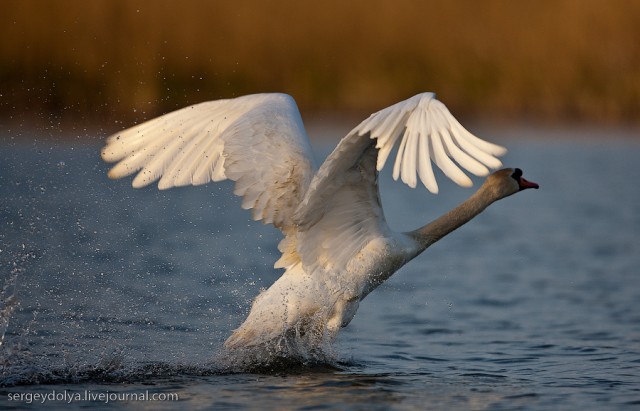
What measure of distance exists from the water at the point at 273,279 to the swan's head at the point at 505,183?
1.39 metres

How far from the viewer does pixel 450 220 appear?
345 inches

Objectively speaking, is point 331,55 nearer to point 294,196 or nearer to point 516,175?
point 516,175

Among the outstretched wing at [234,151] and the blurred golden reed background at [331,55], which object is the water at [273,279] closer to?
the outstretched wing at [234,151]

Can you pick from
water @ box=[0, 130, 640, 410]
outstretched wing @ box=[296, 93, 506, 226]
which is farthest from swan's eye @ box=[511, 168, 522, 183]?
outstretched wing @ box=[296, 93, 506, 226]

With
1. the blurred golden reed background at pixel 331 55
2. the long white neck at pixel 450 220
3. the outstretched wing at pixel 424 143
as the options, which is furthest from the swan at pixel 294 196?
the blurred golden reed background at pixel 331 55

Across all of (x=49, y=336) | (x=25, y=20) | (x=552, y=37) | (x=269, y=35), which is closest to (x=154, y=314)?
(x=49, y=336)

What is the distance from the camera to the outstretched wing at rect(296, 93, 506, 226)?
6.44 metres

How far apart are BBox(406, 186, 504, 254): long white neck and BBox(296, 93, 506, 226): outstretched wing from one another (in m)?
1.46

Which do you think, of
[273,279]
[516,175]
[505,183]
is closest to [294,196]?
[505,183]

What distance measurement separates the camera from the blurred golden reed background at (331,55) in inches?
946

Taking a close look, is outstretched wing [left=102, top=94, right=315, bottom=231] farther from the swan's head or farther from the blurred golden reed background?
the blurred golden reed background

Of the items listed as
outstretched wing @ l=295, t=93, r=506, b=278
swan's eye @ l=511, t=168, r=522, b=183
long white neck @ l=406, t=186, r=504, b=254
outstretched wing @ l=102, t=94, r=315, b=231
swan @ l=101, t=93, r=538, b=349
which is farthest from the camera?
swan's eye @ l=511, t=168, r=522, b=183

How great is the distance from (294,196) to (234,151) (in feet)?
2.02

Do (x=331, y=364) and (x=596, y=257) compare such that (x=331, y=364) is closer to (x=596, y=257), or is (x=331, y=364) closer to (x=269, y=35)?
(x=596, y=257)
